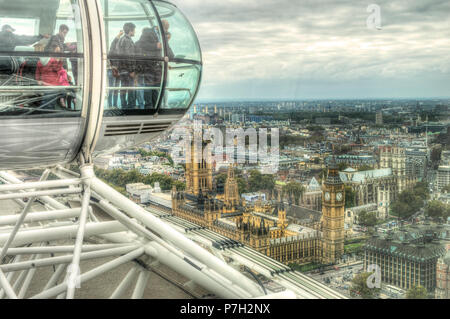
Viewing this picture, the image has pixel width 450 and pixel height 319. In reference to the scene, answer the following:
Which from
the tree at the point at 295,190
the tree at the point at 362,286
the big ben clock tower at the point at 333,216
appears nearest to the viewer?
the tree at the point at 362,286

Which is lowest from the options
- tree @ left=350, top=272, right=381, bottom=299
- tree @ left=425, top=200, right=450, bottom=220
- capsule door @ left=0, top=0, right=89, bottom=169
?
tree @ left=350, top=272, right=381, bottom=299

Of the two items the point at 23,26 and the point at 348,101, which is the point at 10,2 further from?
the point at 348,101

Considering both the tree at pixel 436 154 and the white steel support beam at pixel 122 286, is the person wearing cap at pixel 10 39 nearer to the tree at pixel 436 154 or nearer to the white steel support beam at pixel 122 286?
the white steel support beam at pixel 122 286

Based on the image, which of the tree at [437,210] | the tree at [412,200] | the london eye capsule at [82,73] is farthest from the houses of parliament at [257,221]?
the london eye capsule at [82,73]

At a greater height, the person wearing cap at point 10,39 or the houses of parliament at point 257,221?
the person wearing cap at point 10,39

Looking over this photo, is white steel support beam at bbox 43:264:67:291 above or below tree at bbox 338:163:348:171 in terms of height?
above

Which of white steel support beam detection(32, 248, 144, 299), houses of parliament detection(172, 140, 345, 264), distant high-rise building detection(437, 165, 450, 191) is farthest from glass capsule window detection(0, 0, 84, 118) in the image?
distant high-rise building detection(437, 165, 450, 191)

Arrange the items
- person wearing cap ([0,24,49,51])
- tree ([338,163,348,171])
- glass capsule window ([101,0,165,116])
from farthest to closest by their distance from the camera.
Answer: tree ([338,163,348,171]) < glass capsule window ([101,0,165,116]) < person wearing cap ([0,24,49,51])

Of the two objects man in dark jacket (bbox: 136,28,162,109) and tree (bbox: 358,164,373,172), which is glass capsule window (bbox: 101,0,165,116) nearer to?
man in dark jacket (bbox: 136,28,162,109)

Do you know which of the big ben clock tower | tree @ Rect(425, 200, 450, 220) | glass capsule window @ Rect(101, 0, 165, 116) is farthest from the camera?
the big ben clock tower
